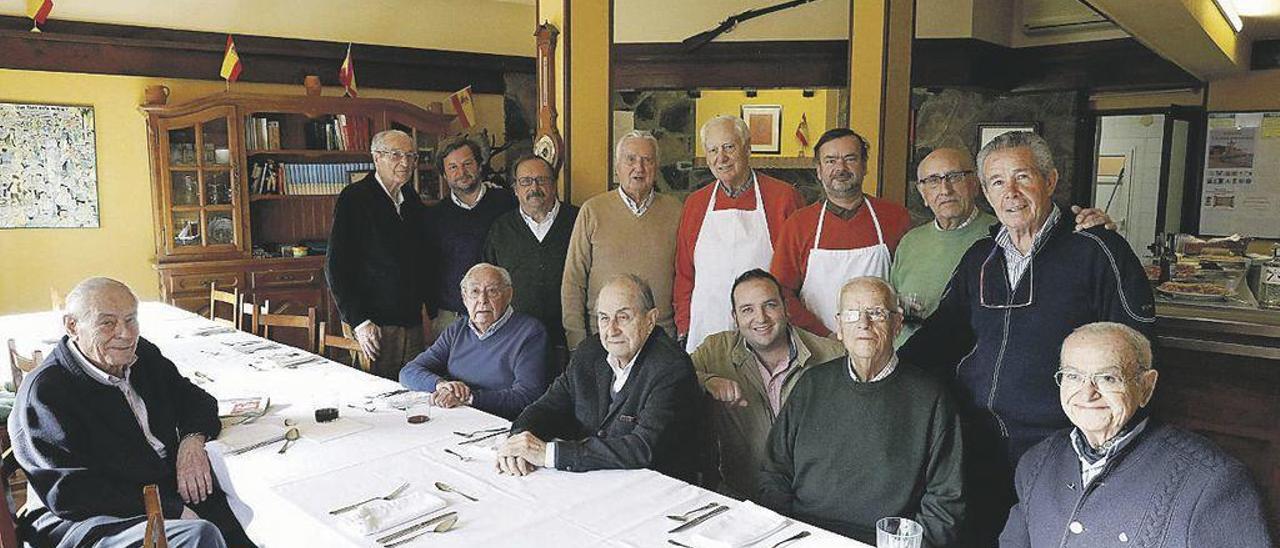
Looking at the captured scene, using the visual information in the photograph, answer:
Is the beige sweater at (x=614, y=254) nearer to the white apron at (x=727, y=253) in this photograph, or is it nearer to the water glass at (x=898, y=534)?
the white apron at (x=727, y=253)

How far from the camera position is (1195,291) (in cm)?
387

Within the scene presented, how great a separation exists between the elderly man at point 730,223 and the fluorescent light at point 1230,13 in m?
3.28

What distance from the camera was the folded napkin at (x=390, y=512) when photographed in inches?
71.2

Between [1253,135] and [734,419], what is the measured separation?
20.7 ft

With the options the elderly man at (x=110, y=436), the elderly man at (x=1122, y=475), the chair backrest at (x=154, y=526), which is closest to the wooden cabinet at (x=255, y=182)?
the elderly man at (x=110, y=436)

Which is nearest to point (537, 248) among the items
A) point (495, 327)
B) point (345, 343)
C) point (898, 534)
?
point (495, 327)

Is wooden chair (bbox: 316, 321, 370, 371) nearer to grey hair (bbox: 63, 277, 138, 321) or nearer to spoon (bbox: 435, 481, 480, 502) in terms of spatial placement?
grey hair (bbox: 63, 277, 138, 321)

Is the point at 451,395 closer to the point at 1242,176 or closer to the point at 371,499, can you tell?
the point at 371,499

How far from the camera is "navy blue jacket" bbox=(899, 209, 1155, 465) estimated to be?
2.14 metres

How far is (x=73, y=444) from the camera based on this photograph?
6.98 ft

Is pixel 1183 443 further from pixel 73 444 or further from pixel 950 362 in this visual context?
pixel 73 444

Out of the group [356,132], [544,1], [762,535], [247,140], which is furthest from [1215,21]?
[247,140]

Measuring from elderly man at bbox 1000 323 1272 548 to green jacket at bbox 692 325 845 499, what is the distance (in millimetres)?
793

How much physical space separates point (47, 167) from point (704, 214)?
4420 mm
